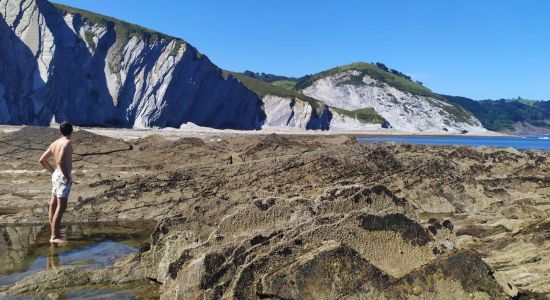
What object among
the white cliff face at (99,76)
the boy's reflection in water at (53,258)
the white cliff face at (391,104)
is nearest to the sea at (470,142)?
the white cliff face at (99,76)

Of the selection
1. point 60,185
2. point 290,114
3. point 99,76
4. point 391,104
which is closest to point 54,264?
point 60,185

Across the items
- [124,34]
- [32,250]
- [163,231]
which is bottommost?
[32,250]

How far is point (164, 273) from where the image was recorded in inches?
321

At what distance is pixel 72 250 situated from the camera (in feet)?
33.8

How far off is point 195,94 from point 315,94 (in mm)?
106291

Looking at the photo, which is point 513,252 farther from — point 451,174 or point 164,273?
point 451,174

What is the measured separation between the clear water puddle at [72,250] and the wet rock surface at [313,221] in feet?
1.95

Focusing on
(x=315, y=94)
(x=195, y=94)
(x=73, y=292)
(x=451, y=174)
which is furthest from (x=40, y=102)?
(x=315, y=94)

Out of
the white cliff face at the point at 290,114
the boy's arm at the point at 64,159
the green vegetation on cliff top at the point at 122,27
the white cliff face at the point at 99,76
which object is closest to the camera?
the boy's arm at the point at 64,159

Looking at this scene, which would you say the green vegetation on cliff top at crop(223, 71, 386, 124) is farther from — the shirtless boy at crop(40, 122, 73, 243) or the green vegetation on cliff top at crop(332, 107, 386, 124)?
the shirtless boy at crop(40, 122, 73, 243)

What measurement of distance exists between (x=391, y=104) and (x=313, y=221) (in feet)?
598

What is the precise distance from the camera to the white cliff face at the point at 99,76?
63500 mm

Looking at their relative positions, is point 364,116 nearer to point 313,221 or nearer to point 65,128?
point 65,128

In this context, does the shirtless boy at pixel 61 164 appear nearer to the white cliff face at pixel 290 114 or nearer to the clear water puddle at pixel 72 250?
the clear water puddle at pixel 72 250
